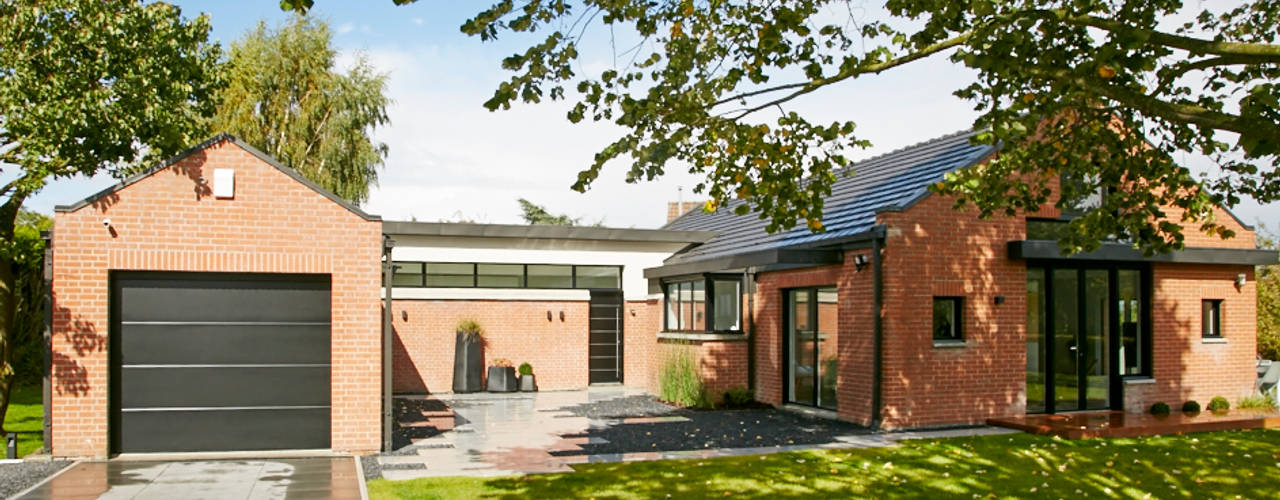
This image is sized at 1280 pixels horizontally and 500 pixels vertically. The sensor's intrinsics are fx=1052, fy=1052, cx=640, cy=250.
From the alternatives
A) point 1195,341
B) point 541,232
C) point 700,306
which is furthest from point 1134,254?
point 541,232

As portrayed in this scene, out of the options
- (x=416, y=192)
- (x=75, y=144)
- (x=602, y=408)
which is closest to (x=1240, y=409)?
(x=602, y=408)

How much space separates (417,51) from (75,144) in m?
4.18

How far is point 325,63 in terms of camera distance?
3048 cm

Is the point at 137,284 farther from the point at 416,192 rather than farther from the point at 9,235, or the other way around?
the point at 416,192

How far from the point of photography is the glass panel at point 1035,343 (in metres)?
15.8

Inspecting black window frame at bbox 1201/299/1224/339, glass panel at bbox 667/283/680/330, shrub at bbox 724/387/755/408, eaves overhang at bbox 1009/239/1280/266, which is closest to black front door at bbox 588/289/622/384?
glass panel at bbox 667/283/680/330

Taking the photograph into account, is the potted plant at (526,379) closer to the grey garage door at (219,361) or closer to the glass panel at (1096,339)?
the grey garage door at (219,361)

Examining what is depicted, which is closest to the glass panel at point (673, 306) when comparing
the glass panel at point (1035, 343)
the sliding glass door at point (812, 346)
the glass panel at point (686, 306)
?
the glass panel at point (686, 306)

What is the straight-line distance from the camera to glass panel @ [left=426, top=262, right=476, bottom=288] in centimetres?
2180

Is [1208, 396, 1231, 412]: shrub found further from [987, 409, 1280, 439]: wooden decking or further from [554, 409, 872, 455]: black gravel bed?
[554, 409, 872, 455]: black gravel bed

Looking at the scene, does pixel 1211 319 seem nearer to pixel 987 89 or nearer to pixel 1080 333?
pixel 1080 333

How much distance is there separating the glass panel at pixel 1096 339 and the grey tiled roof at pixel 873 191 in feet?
9.12

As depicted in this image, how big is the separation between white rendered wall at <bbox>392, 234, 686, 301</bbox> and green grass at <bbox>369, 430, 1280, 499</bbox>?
10586 millimetres

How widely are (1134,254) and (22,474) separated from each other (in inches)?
594
